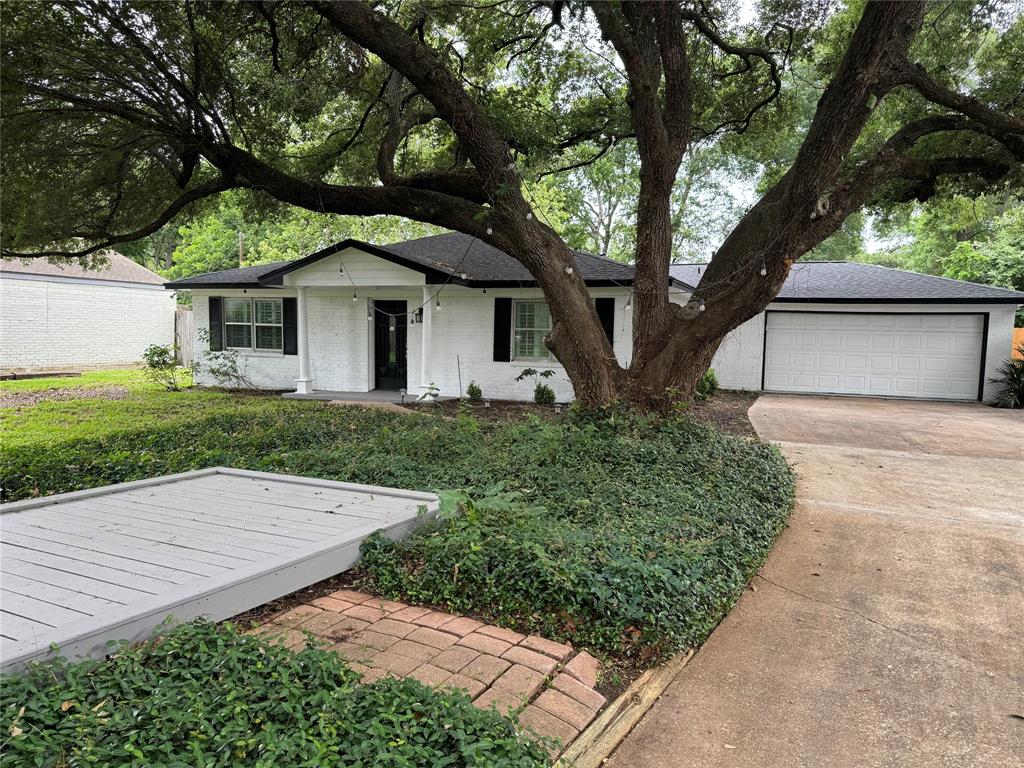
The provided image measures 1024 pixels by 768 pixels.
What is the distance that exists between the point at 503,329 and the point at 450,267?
1.68 metres

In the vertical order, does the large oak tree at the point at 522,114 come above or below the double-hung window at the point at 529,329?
above

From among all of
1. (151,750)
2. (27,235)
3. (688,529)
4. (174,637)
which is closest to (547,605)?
(688,529)

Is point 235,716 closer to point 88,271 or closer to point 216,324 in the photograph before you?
point 216,324

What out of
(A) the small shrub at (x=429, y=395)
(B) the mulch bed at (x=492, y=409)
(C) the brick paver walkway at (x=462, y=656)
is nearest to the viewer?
(C) the brick paver walkway at (x=462, y=656)

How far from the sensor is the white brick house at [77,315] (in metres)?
18.2

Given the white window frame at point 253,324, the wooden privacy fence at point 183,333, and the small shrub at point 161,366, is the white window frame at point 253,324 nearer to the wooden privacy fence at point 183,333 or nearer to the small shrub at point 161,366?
the small shrub at point 161,366

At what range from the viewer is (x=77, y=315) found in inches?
781

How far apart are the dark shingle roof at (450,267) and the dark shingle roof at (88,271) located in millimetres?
4226

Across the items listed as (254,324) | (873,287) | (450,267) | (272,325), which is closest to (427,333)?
(450,267)

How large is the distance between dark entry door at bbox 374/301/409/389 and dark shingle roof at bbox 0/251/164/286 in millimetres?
7703

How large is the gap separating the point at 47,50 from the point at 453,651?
7848mm

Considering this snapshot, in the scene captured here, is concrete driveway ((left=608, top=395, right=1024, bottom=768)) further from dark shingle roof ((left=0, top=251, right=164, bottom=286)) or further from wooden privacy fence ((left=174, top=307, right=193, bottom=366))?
wooden privacy fence ((left=174, top=307, right=193, bottom=366))

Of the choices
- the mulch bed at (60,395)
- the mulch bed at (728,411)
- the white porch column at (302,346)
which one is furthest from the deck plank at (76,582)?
the white porch column at (302,346)

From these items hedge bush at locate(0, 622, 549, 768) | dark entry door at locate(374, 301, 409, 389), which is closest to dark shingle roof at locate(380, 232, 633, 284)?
dark entry door at locate(374, 301, 409, 389)
